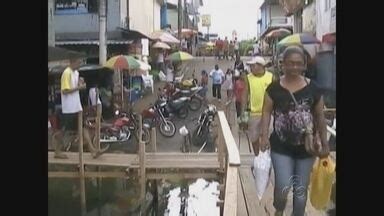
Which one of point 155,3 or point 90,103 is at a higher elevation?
point 155,3

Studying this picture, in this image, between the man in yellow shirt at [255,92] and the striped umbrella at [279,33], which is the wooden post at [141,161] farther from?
the striped umbrella at [279,33]

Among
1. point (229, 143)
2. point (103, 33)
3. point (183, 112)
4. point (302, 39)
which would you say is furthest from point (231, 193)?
point (103, 33)

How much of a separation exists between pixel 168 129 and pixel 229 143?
0.34 m

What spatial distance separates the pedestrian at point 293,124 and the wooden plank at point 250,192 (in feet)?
0.42

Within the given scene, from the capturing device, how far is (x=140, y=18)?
10.4 feet

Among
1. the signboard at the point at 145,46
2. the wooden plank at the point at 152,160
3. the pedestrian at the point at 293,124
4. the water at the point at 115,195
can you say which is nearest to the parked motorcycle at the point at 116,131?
the wooden plank at the point at 152,160

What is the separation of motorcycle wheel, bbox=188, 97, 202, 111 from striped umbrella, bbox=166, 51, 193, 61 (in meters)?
0.22

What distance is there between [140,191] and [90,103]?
59 centimetres

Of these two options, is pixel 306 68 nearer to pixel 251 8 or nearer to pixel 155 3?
pixel 251 8

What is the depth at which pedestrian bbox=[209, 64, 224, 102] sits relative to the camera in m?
3.14

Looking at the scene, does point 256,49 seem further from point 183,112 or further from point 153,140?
point 153,140

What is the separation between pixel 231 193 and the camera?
2750 millimetres

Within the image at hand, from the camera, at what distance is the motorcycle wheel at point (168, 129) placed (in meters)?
3.14
